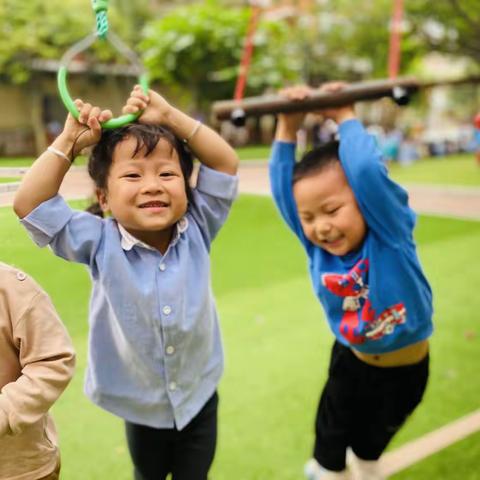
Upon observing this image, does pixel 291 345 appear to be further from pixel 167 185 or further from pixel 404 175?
pixel 404 175

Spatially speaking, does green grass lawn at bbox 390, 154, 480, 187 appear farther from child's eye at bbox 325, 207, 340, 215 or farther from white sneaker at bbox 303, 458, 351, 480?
child's eye at bbox 325, 207, 340, 215

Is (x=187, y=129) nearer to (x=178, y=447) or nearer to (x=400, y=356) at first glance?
(x=178, y=447)

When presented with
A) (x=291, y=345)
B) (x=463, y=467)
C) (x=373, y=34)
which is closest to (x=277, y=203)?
(x=463, y=467)

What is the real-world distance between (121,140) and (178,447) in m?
0.89

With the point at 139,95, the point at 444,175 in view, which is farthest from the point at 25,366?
the point at 444,175

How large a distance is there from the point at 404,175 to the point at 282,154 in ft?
47.6

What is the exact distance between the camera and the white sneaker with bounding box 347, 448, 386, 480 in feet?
7.34

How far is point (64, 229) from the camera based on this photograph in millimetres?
1590

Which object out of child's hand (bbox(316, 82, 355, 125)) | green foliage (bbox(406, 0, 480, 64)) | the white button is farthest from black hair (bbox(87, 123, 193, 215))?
green foliage (bbox(406, 0, 480, 64))

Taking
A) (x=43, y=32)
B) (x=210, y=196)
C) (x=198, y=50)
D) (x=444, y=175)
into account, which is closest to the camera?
(x=210, y=196)

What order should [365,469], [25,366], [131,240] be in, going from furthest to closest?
1. [365,469]
2. [131,240]
3. [25,366]

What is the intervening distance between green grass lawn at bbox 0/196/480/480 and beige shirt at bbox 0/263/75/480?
8.2 inches

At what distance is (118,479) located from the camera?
251 cm

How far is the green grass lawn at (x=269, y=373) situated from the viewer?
2.51 m
